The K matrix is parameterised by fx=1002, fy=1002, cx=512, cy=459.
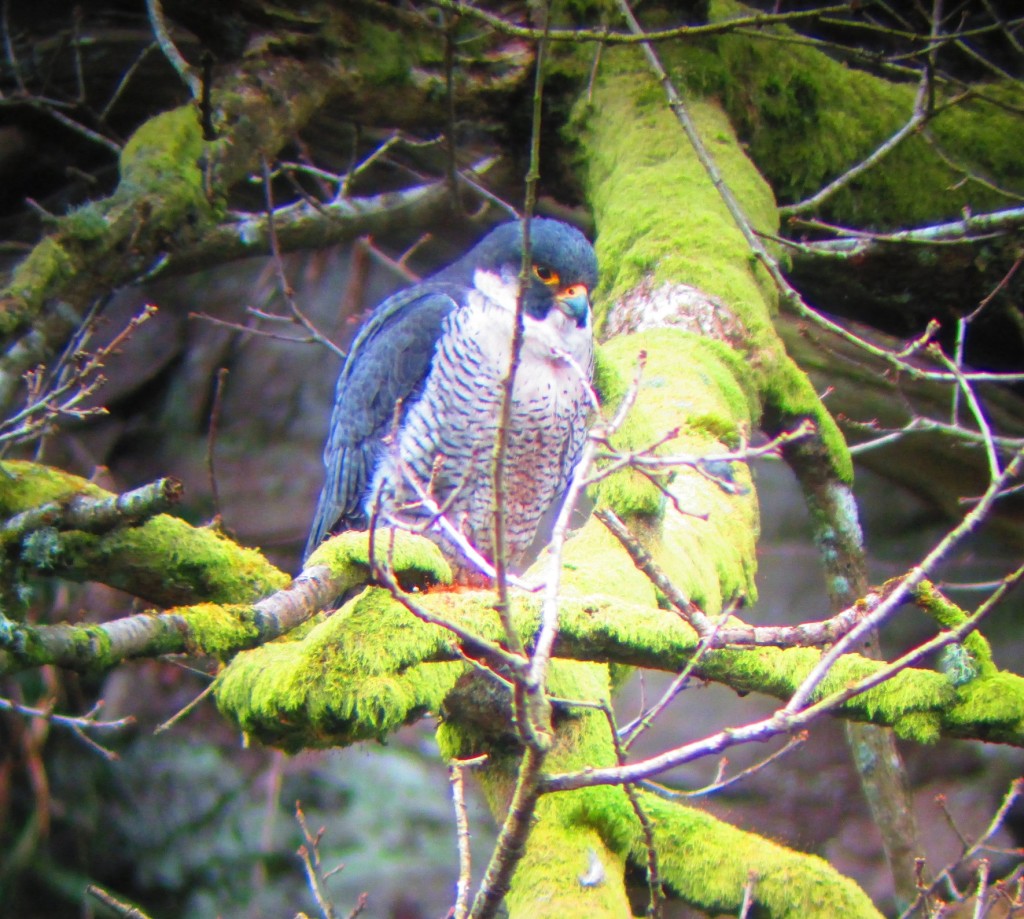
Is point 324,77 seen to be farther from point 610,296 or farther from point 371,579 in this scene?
point 371,579

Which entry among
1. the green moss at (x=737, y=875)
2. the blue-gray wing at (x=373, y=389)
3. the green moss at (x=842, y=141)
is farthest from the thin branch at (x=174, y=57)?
the green moss at (x=737, y=875)

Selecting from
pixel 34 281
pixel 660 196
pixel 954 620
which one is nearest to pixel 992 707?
pixel 954 620

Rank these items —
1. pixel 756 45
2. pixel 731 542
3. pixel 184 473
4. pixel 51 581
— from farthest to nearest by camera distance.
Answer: pixel 184 473
pixel 51 581
pixel 756 45
pixel 731 542

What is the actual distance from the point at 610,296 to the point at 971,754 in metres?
4.12

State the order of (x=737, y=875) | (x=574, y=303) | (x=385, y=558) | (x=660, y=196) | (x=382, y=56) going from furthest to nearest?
(x=382, y=56) < (x=660, y=196) < (x=574, y=303) < (x=737, y=875) < (x=385, y=558)

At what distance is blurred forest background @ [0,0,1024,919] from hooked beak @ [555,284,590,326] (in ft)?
3.19

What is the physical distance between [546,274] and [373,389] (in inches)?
26.1

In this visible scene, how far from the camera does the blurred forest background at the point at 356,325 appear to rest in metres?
4.07

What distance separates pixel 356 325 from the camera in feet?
21.8

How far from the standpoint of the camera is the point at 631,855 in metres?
2.31

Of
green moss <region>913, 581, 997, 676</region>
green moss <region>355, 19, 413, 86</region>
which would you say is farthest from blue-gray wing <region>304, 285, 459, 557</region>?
green moss <region>913, 581, 997, 676</region>

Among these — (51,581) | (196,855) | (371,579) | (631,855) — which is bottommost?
(196,855)

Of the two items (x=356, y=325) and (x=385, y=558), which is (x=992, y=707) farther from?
(x=356, y=325)

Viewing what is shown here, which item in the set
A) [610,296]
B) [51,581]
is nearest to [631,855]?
[610,296]
